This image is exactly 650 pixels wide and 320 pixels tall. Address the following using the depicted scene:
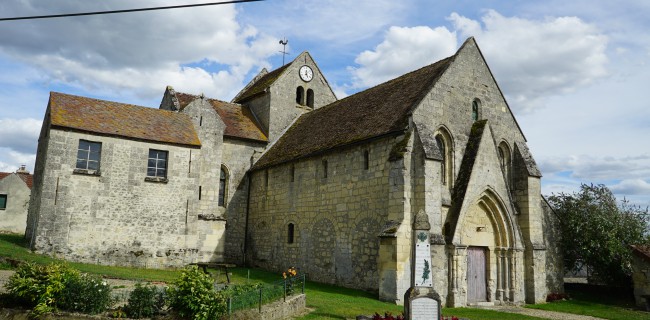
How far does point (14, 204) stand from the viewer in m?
40.2

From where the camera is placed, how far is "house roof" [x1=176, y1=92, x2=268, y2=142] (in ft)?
98.5

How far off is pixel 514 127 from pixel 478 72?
3350mm

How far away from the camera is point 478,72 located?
893 inches

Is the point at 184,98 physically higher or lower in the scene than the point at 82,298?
higher

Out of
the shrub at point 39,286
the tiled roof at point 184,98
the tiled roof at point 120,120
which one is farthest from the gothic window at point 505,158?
the shrub at point 39,286

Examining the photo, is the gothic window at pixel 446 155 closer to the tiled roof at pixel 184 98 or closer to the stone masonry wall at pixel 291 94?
the stone masonry wall at pixel 291 94

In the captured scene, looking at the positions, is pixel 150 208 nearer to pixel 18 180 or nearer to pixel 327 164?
pixel 327 164

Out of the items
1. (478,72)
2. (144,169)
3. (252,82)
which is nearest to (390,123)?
(478,72)

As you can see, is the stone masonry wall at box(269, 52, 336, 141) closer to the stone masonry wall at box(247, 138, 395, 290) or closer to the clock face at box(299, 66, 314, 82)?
the clock face at box(299, 66, 314, 82)

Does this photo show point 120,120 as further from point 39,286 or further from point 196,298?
point 196,298

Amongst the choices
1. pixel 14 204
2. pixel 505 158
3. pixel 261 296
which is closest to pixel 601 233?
pixel 505 158

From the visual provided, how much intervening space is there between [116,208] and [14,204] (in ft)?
73.1

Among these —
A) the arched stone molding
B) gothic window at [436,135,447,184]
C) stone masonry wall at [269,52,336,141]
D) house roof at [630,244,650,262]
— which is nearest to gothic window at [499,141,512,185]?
the arched stone molding

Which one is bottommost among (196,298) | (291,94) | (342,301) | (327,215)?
(342,301)
